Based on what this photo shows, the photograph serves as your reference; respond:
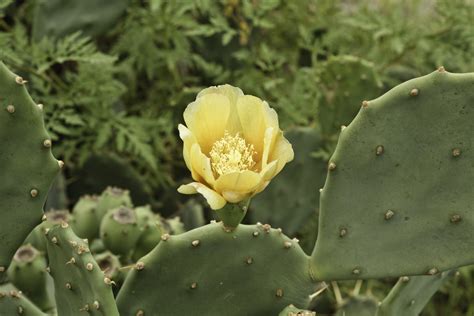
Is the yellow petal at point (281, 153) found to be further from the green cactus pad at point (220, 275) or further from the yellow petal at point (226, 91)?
the green cactus pad at point (220, 275)

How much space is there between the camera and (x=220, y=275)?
136 cm

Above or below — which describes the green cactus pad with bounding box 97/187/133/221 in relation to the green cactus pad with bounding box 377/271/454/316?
below

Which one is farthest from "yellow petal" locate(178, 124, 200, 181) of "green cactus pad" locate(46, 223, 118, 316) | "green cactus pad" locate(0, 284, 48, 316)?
"green cactus pad" locate(0, 284, 48, 316)

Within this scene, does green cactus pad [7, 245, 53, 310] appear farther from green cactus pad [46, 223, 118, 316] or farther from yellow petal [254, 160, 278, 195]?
yellow petal [254, 160, 278, 195]

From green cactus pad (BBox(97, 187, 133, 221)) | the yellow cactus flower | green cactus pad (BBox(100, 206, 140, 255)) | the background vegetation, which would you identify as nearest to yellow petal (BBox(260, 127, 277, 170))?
the yellow cactus flower

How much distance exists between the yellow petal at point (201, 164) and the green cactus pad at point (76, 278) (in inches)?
8.5

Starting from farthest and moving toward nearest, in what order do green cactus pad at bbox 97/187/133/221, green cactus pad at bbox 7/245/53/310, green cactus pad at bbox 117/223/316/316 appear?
green cactus pad at bbox 97/187/133/221 → green cactus pad at bbox 7/245/53/310 → green cactus pad at bbox 117/223/316/316

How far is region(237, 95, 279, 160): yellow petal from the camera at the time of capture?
3.83ft

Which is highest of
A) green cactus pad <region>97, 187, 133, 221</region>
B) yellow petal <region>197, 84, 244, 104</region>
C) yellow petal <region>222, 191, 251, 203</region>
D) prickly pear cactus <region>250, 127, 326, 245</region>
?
yellow petal <region>197, 84, 244, 104</region>

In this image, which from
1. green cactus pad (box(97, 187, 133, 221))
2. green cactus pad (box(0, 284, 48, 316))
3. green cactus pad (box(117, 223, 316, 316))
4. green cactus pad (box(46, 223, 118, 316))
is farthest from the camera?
green cactus pad (box(97, 187, 133, 221))

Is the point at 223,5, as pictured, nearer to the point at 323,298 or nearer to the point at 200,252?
the point at 323,298

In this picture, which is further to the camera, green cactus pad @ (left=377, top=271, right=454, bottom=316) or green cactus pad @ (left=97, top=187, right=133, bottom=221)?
green cactus pad @ (left=97, top=187, right=133, bottom=221)

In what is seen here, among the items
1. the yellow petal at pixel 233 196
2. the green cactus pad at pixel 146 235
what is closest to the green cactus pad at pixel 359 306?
the green cactus pad at pixel 146 235

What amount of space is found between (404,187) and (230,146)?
1.03ft
